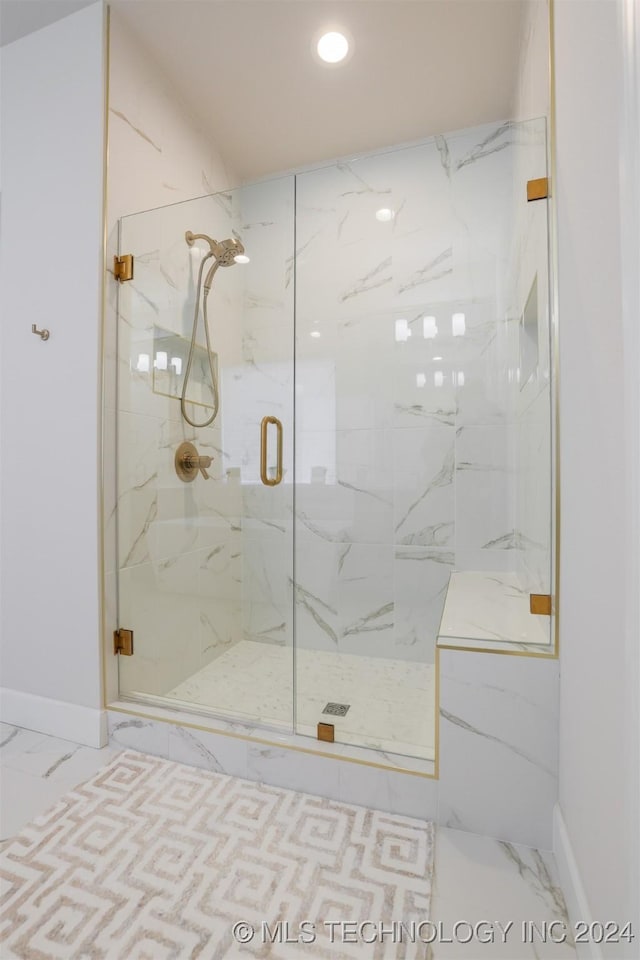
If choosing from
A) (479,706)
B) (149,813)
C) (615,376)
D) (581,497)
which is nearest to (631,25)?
(615,376)

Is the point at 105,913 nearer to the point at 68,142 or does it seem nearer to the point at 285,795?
the point at 285,795

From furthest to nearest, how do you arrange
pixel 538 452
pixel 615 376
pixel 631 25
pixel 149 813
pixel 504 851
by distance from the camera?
pixel 538 452, pixel 149 813, pixel 504 851, pixel 615 376, pixel 631 25

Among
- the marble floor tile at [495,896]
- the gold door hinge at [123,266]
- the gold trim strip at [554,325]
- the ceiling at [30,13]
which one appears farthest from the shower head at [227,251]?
the marble floor tile at [495,896]

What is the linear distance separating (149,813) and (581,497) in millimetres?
1407

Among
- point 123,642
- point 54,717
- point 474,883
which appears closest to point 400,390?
point 123,642

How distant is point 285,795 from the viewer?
1.41 metres

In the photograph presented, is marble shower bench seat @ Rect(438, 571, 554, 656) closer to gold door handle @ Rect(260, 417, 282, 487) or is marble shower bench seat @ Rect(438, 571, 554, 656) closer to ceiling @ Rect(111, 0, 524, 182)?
gold door handle @ Rect(260, 417, 282, 487)

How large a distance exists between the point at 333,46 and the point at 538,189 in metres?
1.13

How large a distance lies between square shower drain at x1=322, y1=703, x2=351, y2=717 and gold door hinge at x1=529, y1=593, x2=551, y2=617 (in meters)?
0.69

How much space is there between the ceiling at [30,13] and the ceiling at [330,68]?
0.19 m

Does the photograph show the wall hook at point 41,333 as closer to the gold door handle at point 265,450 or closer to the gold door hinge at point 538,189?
the gold door handle at point 265,450

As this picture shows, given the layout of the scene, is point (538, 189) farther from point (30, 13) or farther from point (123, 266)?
point (30, 13)

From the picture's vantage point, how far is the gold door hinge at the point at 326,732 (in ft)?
4.76

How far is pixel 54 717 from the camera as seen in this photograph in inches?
69.1
